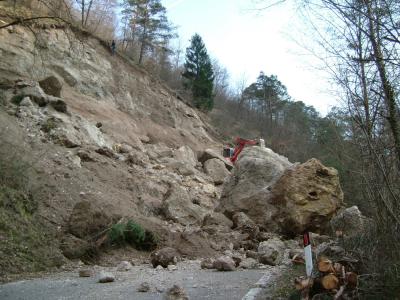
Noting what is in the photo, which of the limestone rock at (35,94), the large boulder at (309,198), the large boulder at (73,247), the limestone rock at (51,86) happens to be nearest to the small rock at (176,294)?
the large boulder at (73,247)

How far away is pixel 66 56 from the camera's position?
72.5ft

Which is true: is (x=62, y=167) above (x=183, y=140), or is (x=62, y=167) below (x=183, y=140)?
below

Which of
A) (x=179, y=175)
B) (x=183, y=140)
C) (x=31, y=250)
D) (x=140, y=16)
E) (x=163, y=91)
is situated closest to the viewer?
(x=31, y=250)

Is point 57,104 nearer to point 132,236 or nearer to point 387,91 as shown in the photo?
point 132,236

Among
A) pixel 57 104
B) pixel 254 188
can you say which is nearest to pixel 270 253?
pixel 254 188

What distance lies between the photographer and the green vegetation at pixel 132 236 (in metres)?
9.61

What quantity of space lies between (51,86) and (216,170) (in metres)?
8.93

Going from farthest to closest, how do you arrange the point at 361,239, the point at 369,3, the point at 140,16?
1. the point at 140,16
2. the point at 361,239
3. the point at 369,3

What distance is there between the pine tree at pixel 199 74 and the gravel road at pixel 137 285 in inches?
1303

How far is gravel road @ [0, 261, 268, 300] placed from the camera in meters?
5.77

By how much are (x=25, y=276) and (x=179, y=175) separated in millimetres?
12252

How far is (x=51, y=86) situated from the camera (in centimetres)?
1820

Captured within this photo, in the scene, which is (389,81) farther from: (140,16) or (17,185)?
(140,16)

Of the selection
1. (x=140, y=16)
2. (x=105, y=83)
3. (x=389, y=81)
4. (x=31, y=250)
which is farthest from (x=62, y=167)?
(x=140, y=16)
